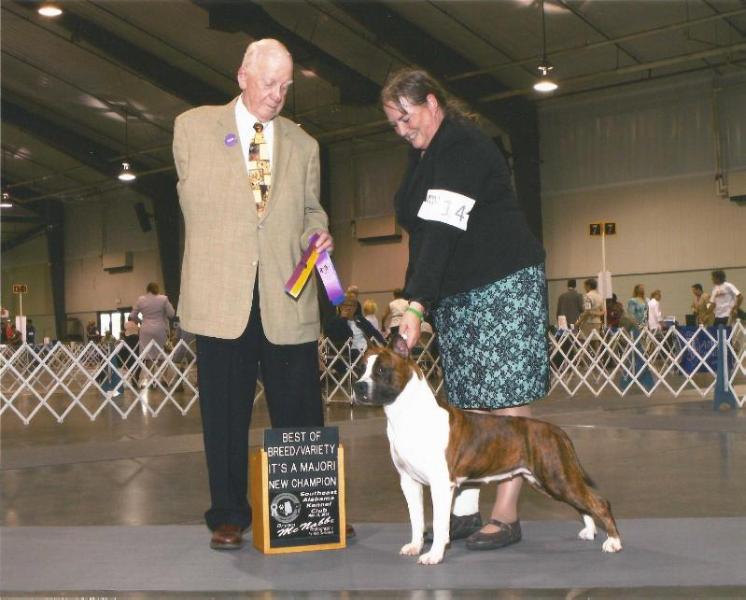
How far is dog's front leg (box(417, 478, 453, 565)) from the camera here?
102 inches

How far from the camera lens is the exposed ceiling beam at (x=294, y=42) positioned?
13508mm

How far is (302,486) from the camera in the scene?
289cm

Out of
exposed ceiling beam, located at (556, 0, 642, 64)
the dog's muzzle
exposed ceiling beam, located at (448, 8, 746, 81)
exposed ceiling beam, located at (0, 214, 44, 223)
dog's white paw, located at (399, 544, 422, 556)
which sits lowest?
dog's white paw, located at (399, 544, 422, 556)

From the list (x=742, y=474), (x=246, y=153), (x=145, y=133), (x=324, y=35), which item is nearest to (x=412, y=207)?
(x=246, y=153)

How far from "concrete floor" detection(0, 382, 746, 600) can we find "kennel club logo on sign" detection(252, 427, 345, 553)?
1.47ft

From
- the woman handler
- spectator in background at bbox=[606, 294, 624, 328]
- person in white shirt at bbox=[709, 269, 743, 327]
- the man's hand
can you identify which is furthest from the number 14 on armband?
spectator in background at bbox=[606, 294, 624, 328]

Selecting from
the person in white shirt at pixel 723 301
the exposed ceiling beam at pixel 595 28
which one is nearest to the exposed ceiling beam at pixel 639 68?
the exposed ceiling beam at pixel 595 28

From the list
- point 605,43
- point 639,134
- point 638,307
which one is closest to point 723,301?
→ point 638,307

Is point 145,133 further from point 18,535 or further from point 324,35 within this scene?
point 18,535

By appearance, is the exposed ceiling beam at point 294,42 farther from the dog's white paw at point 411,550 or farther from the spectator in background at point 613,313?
the dog's white paw at point 411,550

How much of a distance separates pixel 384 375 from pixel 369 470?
8.02ft

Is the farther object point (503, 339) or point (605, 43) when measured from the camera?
point (605, 43)
